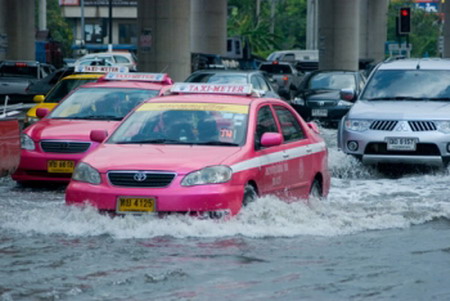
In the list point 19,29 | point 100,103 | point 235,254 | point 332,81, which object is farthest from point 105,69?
point 19,29

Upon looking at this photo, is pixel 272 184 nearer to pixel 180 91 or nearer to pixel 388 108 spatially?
pixel 180 91

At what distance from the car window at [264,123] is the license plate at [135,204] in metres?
1.49

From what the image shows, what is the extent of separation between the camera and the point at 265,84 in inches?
1034

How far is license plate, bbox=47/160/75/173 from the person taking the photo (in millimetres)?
14547

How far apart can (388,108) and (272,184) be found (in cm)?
595

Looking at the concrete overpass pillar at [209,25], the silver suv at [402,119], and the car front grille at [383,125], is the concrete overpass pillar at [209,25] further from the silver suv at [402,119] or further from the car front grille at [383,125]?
the car front grille at [383,125]

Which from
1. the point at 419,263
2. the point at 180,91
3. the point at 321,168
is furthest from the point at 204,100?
the point at 419,263

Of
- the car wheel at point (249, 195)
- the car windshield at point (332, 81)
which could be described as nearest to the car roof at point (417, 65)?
the car wheel at point (249, 195)

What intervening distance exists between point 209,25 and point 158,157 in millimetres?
46729

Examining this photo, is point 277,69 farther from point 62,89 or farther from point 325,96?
point 62,89

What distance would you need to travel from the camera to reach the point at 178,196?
10.0 m

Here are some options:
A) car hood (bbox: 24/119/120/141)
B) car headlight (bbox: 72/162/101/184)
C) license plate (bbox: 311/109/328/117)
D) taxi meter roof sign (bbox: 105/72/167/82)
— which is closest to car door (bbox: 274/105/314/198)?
car headlight (bbox: 72/162/101/184)

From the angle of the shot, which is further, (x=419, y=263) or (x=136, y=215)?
(x=136, y=215)

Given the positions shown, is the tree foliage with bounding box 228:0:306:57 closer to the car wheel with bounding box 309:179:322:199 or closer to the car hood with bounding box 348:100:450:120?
the car hood with bounding box 348:100:450:120
